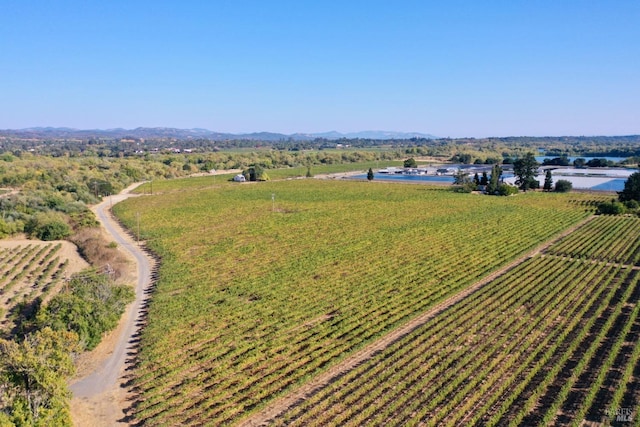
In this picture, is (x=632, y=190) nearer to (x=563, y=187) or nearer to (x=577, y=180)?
(x=563, y=187)

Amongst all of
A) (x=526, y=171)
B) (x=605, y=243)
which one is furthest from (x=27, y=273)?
(x=526, y=171)

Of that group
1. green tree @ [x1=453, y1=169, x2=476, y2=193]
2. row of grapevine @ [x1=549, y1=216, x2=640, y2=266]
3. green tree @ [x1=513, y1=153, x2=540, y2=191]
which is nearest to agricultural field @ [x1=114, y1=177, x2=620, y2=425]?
row of grapevine @ [x1=549, y1=216, x2=640, y2=266]

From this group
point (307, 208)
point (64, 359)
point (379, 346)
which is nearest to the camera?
point (64, 359)

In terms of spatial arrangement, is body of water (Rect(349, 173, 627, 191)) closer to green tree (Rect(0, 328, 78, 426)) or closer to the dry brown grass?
the dry brown grass

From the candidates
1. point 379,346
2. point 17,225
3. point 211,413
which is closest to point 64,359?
point 211,413

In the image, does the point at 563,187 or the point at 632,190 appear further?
the point at 563,187

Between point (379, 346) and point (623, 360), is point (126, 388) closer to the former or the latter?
point (379, 346)
